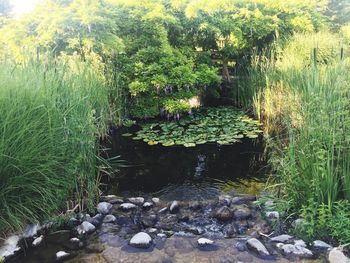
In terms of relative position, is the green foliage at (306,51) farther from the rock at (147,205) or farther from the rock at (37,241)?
the rock at (37,241)

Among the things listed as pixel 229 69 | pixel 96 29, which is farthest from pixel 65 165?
pixel 229 69

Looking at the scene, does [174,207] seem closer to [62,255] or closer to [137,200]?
[137,200]

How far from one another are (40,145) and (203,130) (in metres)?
3.70

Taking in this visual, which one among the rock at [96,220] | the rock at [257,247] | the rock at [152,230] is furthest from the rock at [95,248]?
the rock at [257,247]

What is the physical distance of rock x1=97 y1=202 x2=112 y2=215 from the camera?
3.53 metres

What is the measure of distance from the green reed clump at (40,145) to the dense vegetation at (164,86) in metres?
0.01

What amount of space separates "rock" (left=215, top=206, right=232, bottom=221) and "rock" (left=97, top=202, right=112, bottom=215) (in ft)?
3.45

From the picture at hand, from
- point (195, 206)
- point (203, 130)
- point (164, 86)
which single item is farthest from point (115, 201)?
point (164, 86)

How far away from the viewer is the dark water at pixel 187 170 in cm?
415

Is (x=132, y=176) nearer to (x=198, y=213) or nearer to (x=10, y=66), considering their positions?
(x=198, y=213)

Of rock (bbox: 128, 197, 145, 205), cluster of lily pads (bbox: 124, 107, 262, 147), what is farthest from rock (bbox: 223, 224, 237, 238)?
cluster of lily pads (bbox: 124, 107, 262, 147)

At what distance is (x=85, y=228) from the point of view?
3.18m

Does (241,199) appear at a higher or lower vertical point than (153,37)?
lower

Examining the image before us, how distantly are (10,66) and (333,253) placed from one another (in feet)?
10.0
